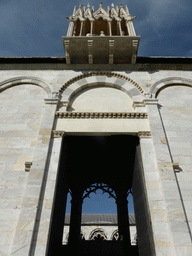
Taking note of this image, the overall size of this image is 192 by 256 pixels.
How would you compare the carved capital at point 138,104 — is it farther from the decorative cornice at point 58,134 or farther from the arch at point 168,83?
the decorative cornice at point 58,134

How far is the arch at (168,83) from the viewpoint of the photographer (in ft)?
28.3

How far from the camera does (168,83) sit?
891 centimetres

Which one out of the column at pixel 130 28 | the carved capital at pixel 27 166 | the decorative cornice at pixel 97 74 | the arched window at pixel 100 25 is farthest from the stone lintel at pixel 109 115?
the arched window at pixel 100 25

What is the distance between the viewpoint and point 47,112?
305 inches

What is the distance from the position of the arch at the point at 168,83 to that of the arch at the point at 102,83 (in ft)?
2.11

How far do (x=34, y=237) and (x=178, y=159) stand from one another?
16.4 ft

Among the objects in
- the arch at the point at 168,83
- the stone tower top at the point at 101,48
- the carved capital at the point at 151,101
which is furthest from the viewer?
the stone tower top at the point at 101,48

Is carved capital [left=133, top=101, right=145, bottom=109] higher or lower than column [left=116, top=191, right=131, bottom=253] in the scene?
higher

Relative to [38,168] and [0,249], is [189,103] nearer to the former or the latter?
[38,168]

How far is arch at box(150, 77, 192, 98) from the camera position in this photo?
8.62 m

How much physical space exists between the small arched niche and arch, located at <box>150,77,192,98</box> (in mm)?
1238

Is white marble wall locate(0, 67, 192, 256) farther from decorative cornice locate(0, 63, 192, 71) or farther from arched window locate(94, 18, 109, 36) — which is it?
arched window locate(94, 18, 109, 36)

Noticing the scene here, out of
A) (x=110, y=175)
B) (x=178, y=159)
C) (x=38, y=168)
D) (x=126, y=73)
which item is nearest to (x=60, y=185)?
(x=38, y=168)

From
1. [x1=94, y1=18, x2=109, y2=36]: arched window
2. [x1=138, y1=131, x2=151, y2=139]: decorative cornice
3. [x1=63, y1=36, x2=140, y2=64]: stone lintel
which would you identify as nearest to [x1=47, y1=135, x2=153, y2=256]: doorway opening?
[x1=138, y1=131, x2=151, y2=139]: decorative cornice
